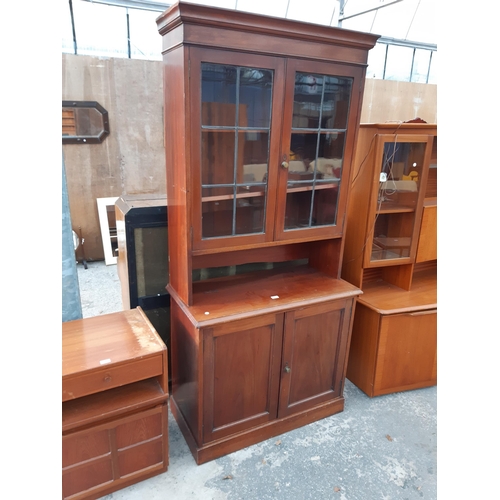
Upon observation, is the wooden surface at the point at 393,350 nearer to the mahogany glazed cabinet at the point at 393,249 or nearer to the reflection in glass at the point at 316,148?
the mahogany glazed cabinet at the point at 393,249

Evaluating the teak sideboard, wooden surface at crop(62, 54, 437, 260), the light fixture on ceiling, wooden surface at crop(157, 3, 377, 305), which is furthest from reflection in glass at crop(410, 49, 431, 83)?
the teak sideboard

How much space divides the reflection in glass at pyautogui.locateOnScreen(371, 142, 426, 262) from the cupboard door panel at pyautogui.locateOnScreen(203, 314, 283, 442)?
96cm

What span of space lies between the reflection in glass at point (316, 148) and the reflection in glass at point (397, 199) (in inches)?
16.4

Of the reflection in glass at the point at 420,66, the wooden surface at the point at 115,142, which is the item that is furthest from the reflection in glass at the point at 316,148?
the reflection in glass at the point at 420,66

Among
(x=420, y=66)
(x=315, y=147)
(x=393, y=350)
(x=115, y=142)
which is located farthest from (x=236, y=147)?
(x=420, y=66)

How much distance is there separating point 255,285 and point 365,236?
756 millimetres

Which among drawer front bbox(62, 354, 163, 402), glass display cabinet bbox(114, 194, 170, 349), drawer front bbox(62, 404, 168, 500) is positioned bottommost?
drawer front bbox(62, 404, 168, 500)

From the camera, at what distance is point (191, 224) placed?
1.70m

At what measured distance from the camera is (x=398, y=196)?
2410 millimetres

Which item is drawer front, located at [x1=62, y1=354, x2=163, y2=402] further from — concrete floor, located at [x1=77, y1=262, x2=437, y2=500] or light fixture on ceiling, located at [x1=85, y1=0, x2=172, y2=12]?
light fixture on ceiling, located at [x1=85, y1=0, x2=172, y2=12]

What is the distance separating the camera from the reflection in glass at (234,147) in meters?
1.62

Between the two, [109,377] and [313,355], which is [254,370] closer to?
[313,355]

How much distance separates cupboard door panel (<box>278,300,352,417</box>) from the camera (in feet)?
6.62

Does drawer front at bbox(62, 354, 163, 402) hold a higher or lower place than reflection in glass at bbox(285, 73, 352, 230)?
lower
